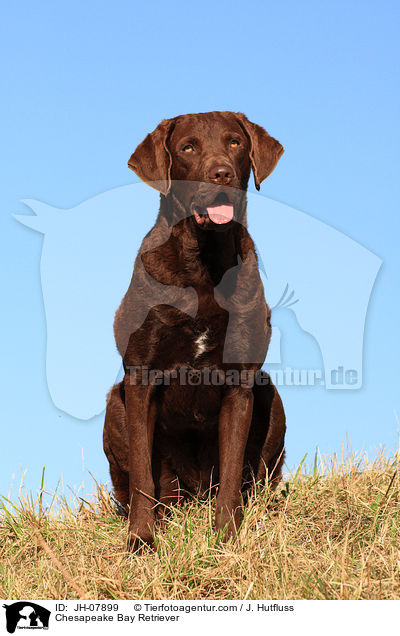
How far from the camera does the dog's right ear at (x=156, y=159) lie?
411 cm

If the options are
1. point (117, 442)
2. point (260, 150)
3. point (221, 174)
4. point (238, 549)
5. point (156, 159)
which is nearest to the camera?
point (238, 549)

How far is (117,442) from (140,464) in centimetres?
56

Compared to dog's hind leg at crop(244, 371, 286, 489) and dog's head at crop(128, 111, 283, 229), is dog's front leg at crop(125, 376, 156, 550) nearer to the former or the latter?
dog's hind leg at crop(244, 371, 286, 489)

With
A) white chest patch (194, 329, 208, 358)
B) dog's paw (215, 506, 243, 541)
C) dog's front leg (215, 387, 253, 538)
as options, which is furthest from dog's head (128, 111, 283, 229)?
dog's paw (215, 506, 243, 541)

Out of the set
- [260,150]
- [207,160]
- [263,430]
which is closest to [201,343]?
[263,430]

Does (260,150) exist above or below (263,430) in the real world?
above

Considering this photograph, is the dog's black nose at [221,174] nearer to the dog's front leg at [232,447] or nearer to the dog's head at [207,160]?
the dog's head at [207,160]

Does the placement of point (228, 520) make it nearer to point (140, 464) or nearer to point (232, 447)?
point (232, 447)

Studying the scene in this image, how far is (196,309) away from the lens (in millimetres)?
4039

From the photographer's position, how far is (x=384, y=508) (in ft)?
13.2

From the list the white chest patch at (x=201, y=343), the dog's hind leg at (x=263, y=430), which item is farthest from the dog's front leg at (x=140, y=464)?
the dog's hind leg at (x=263, y=430)

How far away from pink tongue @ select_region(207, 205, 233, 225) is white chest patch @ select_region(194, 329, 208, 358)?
612 mm

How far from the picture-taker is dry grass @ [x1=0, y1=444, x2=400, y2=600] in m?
3.14
